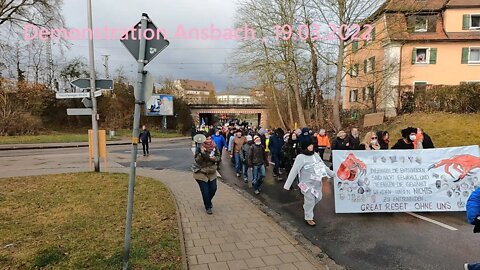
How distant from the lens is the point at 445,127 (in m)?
17.1

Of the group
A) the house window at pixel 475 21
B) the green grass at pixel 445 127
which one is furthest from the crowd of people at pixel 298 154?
the house window at pixel 475 21

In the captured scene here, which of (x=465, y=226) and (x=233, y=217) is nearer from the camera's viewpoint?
(x=465, y=226)

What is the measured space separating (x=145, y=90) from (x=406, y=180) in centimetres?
549

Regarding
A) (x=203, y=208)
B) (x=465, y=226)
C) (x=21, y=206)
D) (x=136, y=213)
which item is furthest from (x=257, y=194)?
(x=21, y=206)

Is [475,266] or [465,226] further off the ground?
[475,266]

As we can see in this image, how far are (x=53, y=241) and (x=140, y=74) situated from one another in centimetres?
289

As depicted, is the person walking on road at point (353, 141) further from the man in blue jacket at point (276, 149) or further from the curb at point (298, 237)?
the curb at point (298, 237)

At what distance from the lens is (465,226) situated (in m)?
5.70

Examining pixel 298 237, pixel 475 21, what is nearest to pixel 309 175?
pixel 298 237

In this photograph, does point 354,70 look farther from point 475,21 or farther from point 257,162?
point 475,21

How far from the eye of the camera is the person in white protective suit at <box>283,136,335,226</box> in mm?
5883

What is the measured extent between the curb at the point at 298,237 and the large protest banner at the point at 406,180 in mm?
1220

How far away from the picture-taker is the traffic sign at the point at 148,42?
3.76 metres

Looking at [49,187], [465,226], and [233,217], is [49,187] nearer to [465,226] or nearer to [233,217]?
[233,217]
